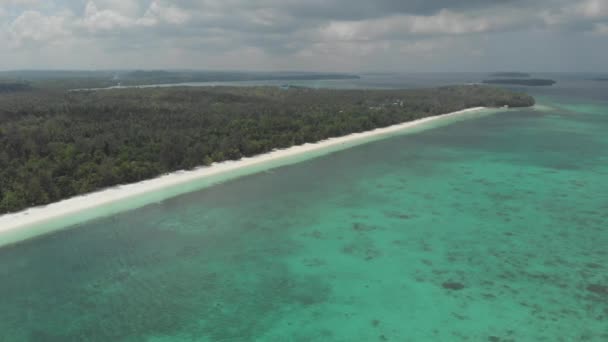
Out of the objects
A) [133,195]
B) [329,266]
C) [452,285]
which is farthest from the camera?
[133,195]

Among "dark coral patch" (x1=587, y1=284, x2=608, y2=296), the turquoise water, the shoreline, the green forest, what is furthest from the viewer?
the green forest

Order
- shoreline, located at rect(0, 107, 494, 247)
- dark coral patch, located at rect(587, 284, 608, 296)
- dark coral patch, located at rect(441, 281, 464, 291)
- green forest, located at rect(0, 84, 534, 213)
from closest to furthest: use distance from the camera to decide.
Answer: dark coral patch, located at rect(587, 284, 608, 296), dark coral patch, located at rect(441, 281, 464, 291), shoreline, located at rect(0, 107, 494, 247), green forest, located at rect(0, 84, 534, 213)

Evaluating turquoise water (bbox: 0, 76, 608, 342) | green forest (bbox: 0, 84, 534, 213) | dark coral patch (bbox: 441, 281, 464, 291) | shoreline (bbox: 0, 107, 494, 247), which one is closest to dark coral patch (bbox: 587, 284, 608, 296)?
turquoise water (bbox: 0, 76, 608, 342)

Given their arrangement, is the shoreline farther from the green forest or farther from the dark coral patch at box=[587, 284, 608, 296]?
the dark coral patch at box=[587, 284, 608, 296]

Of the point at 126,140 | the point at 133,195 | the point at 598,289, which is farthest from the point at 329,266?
the point at 126,140

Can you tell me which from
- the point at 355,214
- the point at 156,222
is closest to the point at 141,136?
the point at 156,222

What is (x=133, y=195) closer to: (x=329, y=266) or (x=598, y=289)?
(x=329, y=266)

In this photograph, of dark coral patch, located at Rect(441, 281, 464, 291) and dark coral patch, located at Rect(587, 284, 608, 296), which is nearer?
dark coral patch, located at Rect(587, 284, 608, 296)
